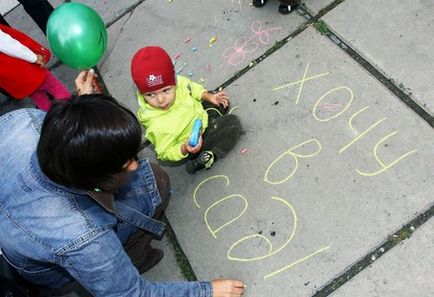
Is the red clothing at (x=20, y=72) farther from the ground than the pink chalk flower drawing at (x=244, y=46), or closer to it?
farther from the ground

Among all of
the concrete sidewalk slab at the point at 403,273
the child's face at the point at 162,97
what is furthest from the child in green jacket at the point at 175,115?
the concrete sidewalk slab at the point at 403,273

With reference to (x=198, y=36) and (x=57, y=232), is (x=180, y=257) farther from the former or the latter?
(x=198, y=36)

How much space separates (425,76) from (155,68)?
123cm

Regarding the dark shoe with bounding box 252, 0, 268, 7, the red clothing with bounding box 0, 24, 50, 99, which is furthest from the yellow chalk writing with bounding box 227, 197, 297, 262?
the red clothing with bounding box 0, 24, 50, 99

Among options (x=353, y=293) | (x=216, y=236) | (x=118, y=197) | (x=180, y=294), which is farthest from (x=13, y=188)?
(x=353, y=293)

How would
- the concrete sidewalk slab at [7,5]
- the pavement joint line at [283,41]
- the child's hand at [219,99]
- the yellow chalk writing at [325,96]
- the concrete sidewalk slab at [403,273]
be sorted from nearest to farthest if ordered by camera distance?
1. the concrete sidewalk slab at [403,273]
2. the yellow chalk writing at [325,96]
3. the child's hand at [219,99]
4. the pavement joint line at [283,41]
5. the concrete sidewalk slab at [7,5]

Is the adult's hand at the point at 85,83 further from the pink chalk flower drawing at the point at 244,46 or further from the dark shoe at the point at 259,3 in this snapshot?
the dark shoe at the point at 259,3

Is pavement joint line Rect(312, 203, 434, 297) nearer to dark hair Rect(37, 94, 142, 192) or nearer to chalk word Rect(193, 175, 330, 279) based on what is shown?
chalk word Rect(193, 175, 330, 279)

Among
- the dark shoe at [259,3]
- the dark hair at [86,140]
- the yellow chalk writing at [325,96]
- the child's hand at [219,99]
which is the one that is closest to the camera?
the dark hair at [86,140]

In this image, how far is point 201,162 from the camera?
2.41m

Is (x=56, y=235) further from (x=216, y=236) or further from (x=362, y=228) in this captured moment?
(x=362, y=228)

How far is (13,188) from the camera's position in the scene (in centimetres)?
174

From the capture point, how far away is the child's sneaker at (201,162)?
2.41 meters

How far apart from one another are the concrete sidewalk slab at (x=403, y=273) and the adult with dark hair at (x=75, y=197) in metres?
0.49
